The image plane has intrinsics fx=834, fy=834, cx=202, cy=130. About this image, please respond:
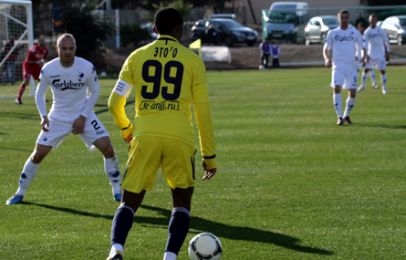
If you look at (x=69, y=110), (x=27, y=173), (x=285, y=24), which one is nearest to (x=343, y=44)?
(x=69, y=110)

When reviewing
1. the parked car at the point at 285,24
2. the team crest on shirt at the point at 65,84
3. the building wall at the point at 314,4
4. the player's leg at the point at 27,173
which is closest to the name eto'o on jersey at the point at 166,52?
the team crest on shirt at the point at 65,84

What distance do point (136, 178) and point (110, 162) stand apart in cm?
351

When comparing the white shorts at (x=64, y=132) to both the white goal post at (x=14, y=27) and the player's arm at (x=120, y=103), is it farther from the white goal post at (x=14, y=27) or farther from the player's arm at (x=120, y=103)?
the white goal post at (x=14, y=27)

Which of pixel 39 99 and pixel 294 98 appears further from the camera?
pixel 294 98

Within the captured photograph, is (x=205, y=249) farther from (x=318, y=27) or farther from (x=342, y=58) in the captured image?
(x=318, y=27)

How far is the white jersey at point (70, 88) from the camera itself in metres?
9.71

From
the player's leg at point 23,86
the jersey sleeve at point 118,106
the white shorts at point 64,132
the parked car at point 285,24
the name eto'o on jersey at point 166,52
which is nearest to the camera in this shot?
the name eto'o on jersey at point 166,52

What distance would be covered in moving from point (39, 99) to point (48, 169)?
3.09 m

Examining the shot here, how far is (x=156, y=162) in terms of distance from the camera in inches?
258

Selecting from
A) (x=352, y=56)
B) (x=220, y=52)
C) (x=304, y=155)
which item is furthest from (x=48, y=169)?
(x=220, y=52)

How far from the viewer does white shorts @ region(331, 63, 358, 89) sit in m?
17.6

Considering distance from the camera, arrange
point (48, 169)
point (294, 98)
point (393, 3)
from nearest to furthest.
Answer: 1. point (48, 169)
2. point (294, 98)
3. point (393, 3)

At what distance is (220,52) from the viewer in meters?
48.3

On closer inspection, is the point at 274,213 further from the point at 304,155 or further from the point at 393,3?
the point at 393,3
